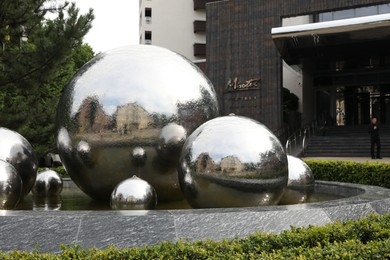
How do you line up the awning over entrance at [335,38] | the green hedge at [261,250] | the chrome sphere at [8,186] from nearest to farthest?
1. the green hedge at [261,250]
2. the chrome sphere at [8,186]
3. the awning over entrance at [335,38]

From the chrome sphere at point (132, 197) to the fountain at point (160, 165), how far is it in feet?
0.04

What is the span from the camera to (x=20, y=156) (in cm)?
750

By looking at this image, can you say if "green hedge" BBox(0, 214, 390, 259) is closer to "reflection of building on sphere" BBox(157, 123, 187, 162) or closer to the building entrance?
"reflection of building on sphere" BBox(157, 123, 187, 162)

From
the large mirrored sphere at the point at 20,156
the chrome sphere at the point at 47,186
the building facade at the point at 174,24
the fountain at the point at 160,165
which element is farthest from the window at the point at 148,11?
the large mirrored sphere at the point at 20,156

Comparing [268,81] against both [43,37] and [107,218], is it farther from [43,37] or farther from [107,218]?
[107,218]

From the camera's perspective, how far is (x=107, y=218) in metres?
4.75

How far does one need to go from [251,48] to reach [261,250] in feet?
89.4

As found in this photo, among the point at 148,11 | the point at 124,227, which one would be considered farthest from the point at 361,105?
the point at 124,227

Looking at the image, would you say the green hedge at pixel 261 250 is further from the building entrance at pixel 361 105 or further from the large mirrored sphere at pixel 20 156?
the building entrance at pixel 361 105

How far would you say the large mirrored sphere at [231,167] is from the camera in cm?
591

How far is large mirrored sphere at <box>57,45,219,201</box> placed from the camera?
22.2ft

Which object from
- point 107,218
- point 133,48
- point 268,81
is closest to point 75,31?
point 133,48

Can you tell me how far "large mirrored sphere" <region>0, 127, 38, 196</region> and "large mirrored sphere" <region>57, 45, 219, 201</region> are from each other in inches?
26.7

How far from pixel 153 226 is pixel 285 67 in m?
35.6
